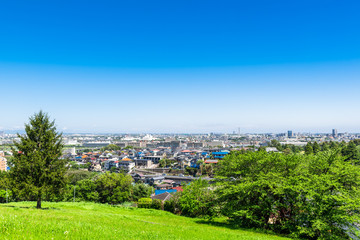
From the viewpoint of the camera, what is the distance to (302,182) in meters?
15.6

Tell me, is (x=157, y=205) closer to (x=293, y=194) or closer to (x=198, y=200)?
(x=198, y=200)

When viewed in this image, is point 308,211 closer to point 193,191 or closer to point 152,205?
point 193,191

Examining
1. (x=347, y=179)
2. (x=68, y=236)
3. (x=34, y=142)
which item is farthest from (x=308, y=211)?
(x=34, y=142)

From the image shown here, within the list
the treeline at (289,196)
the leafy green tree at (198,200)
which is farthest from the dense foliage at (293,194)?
the leafy green tree at (198,200)

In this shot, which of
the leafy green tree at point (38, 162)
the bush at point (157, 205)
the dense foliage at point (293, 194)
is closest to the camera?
the dense foliage at point (293, 194)

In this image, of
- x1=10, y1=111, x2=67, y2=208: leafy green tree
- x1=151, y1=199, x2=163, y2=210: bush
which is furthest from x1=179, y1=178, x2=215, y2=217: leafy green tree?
x1=10, y1=111, x2=67, y2=208: leafy green tree

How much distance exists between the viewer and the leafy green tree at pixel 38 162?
48.4ft

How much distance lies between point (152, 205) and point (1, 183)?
15.5 m

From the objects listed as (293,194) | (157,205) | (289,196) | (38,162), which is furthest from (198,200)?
(38,162)

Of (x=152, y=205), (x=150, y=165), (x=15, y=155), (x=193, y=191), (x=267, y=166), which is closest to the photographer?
(x=15, y=155)

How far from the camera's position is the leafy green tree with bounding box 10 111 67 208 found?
14.8 metres

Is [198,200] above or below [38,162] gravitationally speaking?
below

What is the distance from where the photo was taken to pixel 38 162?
1488cm

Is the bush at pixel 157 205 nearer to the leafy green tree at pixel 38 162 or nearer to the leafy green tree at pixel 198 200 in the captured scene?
the leafy green tree at pixel 198 200
